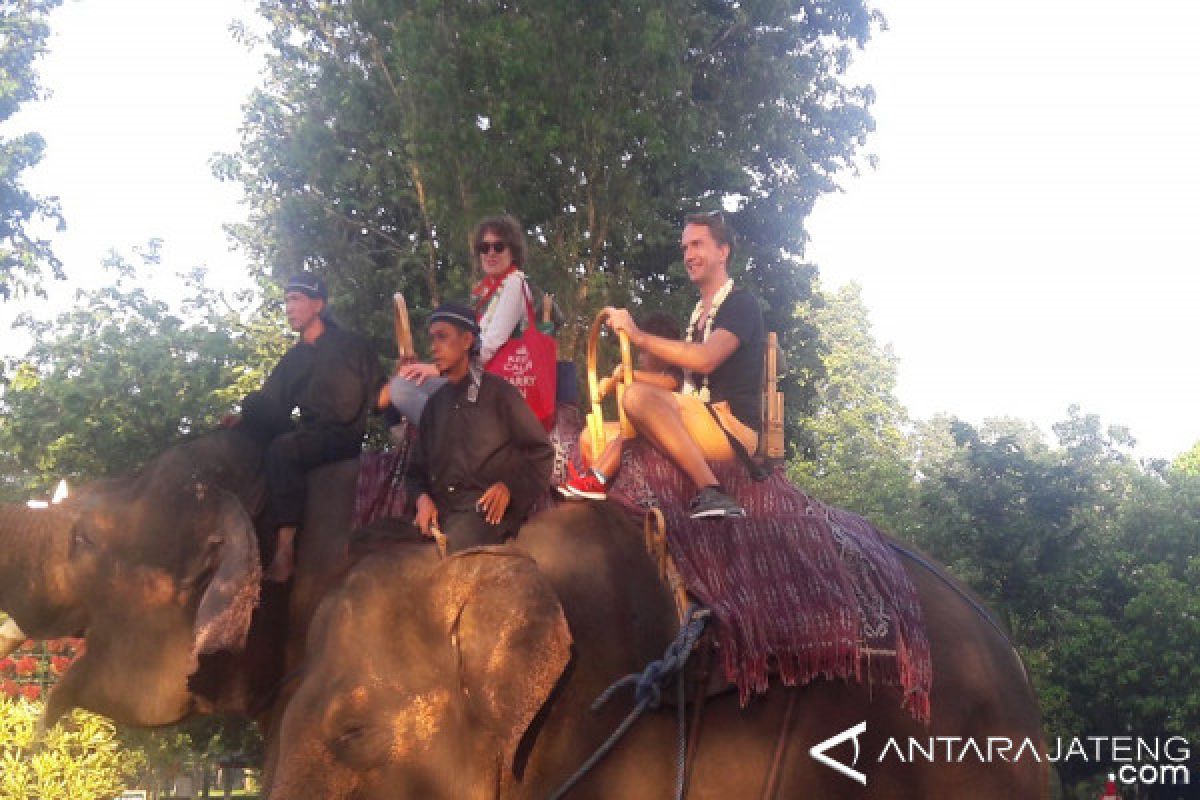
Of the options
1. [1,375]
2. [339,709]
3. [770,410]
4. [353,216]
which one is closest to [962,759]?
[770,410]

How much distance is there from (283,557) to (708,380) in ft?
6.53

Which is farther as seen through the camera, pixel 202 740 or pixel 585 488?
pixel 202 740

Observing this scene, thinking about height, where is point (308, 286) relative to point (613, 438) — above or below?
above

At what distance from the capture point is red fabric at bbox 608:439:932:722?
4.81m

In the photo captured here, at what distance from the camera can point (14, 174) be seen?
24.9m

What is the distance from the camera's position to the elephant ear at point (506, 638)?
4.28 meters

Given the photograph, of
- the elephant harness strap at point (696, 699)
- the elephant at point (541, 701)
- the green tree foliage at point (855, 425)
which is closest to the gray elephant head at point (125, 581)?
the elephant at point (541, 701)

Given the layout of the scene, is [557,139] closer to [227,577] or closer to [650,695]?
[227,577]

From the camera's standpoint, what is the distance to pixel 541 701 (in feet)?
14.1

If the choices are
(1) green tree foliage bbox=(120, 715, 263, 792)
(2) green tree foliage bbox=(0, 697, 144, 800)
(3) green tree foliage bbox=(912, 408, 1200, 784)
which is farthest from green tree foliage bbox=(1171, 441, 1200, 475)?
(2) green tree foliage bbox=(0, 697, 144, 800)

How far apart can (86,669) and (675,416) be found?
2626 mm

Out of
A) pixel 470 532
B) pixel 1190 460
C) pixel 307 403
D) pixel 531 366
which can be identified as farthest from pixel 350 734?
pixel 1190 460

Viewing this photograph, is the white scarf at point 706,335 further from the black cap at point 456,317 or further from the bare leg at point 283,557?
the bare leg at point 283,557

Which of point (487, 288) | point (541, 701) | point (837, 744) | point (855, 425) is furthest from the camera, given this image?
point (855, 425)
